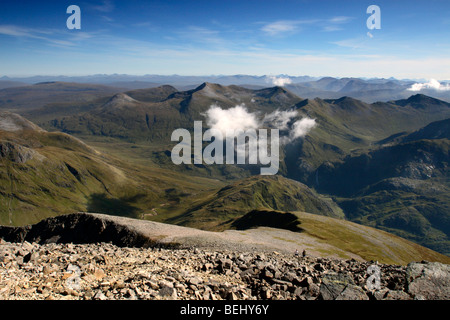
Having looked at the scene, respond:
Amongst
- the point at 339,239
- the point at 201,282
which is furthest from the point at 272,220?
the point at 201,282

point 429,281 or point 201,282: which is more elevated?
point 201,282

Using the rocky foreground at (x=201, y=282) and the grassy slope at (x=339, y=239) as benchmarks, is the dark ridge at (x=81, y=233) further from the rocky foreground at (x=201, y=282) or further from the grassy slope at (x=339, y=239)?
the grassy slope at (x=339, y=239)

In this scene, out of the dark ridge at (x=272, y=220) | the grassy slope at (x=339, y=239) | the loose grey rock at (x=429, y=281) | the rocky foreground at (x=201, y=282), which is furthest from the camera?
the dark ridge at (x=272, y=220)

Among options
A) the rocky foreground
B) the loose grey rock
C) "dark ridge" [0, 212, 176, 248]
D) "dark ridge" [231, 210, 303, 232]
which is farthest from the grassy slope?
the rocky foreground

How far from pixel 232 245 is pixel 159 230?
2218 centimetres

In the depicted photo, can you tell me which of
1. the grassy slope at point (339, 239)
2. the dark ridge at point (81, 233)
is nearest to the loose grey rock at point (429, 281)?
the dark ridge at point (81, 233)

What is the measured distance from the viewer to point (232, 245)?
62.5m

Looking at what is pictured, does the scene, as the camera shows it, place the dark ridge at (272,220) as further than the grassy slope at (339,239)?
Yes

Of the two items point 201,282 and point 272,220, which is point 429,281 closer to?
point 201,282

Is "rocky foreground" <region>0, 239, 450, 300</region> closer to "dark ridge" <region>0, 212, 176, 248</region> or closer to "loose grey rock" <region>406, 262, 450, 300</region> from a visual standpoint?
"loose grey rock" <region>406, 262, 450, 300</region>
